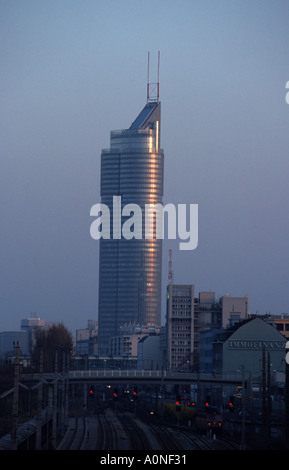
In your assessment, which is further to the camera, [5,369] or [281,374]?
[5,369]

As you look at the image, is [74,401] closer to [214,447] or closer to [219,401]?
[219,401]

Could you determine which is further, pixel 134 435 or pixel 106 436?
pixel 134 435

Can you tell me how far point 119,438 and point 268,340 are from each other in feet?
302

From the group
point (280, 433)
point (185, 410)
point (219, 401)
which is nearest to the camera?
point (280, 433)

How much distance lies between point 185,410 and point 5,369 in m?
51.1

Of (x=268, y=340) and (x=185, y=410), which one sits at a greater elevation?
(x=268, y=340)

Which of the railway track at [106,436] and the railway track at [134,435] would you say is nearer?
the railway track at [106,436]

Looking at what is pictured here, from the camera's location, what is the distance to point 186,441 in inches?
4070

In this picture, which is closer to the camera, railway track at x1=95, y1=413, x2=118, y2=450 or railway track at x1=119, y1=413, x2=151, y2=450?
railway track at x1=95, y1=413, x2=118, y2=450

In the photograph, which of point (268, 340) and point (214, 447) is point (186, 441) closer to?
point (214, 447)

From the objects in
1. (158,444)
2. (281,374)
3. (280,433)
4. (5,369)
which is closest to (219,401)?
(281,374)

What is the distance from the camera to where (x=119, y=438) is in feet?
348
